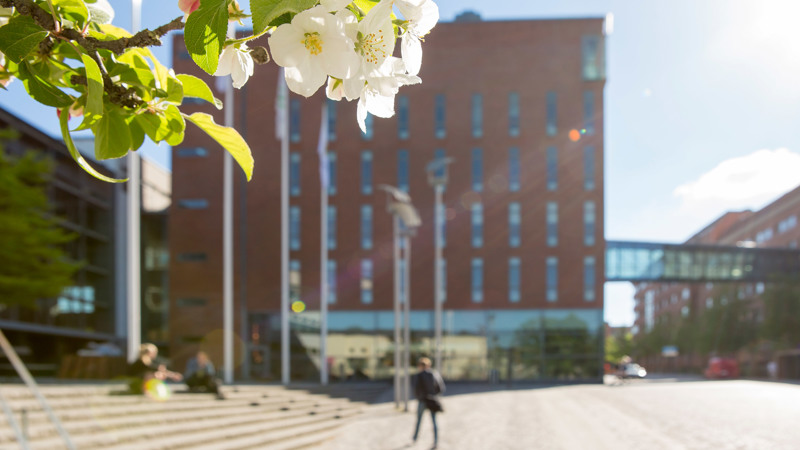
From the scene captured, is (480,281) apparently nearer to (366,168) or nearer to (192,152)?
(366,168)

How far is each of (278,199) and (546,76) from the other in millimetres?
17084

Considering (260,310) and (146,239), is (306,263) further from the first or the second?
(146,239)

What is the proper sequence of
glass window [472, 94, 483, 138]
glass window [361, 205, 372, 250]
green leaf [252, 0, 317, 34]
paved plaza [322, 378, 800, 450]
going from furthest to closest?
glass window [472, 94, 483, 138], glass window [361, 205, 372, 250], paved plaza [322, 378, 800, 450], green leaf [252, 0, 317, 34]

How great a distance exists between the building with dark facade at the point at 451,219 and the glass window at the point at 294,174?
0.08 m

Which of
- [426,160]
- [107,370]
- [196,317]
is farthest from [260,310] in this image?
[107,370]

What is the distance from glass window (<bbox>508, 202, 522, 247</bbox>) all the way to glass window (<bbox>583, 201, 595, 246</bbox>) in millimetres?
3711

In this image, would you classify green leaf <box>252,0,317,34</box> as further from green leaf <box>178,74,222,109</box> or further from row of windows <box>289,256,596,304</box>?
row of windows <box>289,256,596,304</box>

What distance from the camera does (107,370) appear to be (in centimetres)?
2395

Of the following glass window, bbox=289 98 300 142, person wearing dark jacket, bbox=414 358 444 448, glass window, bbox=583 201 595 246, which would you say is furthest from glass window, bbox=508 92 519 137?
person wearing dark jacket, bbox=414 358 444 448

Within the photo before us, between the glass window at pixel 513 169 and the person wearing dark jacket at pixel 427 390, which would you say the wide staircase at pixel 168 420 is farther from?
the glass window at pixel 513 169

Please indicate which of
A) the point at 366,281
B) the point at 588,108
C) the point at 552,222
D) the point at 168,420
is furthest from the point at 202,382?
the point at 588,108

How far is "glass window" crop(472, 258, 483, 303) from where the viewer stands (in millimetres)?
41625

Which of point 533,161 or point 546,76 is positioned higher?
point 546,76

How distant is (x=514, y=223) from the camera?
42.2 meters
